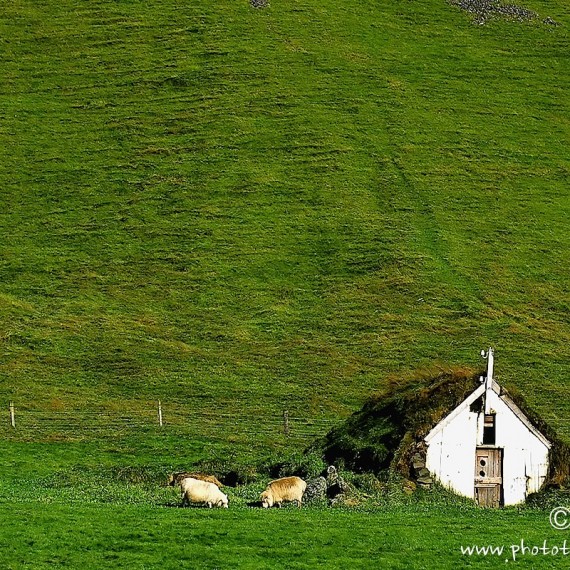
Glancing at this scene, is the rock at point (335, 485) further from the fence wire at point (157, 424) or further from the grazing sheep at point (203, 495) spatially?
the fence wire at point (157, 424)

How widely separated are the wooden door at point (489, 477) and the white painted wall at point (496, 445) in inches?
6.8

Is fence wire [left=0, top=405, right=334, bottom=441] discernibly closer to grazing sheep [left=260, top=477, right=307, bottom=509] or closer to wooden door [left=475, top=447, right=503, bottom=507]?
wooden door [left=475, top=447, right=503, bottom=507]

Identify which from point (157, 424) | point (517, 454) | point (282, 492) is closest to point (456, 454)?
point (517, 454)

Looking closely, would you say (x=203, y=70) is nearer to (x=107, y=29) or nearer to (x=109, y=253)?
(x=107, y=29)

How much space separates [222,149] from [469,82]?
28.3 metres

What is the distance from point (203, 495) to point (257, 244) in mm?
51493

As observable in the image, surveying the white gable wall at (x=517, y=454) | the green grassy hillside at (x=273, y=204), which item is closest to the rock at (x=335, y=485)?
the white gable wall at (x=517, y=454)

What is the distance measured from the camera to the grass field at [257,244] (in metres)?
27.2

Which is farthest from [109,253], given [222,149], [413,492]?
[413,492]

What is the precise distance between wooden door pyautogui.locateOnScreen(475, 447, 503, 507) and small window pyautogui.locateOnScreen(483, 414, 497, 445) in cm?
26

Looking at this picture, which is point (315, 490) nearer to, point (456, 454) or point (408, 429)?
point (408, 429)

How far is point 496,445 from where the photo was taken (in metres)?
32.3

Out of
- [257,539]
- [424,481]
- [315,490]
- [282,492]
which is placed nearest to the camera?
[257,539]

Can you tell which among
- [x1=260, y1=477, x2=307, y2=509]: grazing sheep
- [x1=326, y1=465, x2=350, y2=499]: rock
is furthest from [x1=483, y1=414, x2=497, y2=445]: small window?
[x1=260, y1=477, x2=307, y2=509]: grazing sheep
